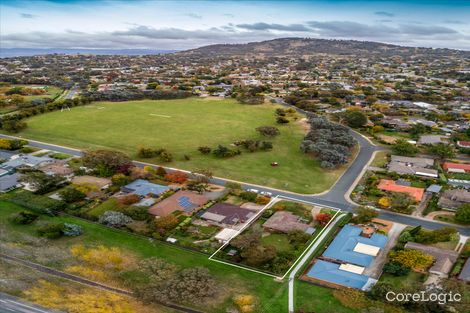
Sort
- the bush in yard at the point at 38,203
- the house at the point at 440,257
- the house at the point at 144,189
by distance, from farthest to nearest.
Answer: the house at the point at 144,189 < the bush in yard at the point at 38,203 < the house at the point at 440,257

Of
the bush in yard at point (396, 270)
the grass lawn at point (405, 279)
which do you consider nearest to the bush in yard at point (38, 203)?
the grass lawn at point (405, 279)

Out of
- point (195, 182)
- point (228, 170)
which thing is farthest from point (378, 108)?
point (195, 182)

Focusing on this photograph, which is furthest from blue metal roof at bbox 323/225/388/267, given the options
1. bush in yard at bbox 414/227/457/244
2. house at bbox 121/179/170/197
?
house at bbox 121/179/170/197

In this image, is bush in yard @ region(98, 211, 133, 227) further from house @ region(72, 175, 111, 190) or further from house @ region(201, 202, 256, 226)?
house @ region(72, 175, 111, 190)

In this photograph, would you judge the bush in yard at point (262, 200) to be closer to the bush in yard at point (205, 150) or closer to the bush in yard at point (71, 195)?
the bush in yard at point (205, 150)

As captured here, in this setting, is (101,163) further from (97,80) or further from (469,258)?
(97,80)

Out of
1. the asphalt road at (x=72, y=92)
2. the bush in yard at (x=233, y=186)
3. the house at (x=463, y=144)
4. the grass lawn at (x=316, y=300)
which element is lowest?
the grass lawn at (x=316, y=300)

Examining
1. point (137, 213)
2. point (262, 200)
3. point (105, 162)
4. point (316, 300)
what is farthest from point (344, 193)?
point (105, 162)

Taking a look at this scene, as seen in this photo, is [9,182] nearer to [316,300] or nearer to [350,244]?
[316,300]
